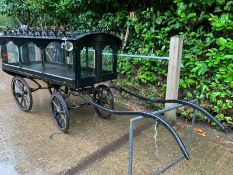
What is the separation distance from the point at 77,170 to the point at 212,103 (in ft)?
7.19

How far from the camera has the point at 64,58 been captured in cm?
402

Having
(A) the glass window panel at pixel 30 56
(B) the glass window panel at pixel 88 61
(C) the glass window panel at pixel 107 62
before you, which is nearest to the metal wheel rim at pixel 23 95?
(A) the glass window panel at pixel 30 56

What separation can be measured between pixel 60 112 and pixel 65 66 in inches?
39.1

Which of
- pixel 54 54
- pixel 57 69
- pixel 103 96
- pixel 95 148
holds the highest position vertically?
pixel 54 54

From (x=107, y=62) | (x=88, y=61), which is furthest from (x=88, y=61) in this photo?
(x=107, y=62)

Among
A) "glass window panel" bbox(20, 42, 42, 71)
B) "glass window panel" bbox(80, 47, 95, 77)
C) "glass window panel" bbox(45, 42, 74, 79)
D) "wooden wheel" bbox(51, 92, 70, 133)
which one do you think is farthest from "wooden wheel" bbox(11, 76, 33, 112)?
"glass window panel" bbox(80, 47, 95, 77)

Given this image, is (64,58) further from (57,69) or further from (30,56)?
(30,56)

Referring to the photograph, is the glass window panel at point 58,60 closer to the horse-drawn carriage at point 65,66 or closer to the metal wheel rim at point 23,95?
the horse-drawn carriage at point 65,66

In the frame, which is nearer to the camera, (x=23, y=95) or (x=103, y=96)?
(x=103, y=96)

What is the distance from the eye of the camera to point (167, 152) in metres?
2.91

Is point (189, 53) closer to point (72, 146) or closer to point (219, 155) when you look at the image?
point (219, 155)

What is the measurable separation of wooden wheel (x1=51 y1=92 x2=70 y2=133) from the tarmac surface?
0.39 ft

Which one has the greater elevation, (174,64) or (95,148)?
(174,64)

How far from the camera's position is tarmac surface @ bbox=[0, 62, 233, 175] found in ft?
8.45
